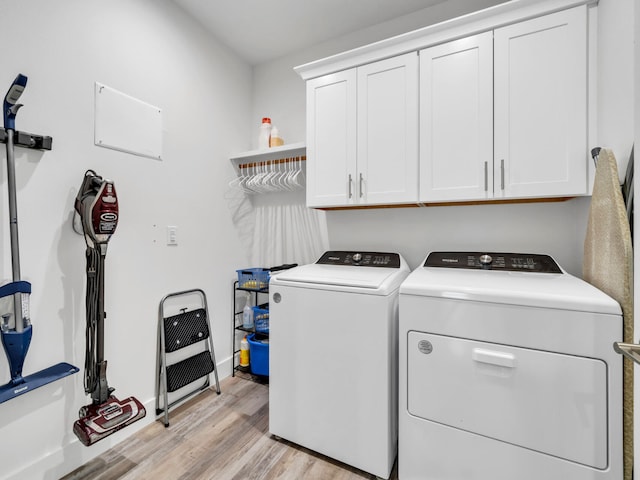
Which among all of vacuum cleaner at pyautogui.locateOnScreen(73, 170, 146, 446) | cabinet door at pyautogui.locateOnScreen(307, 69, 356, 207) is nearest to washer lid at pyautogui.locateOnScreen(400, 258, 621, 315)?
cabinet door at pyautogui.locateOnScreen(307, 69, 356, 207)

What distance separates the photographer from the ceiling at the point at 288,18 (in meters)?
2.09

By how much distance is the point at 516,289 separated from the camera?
125 centimetres

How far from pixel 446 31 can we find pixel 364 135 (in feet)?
2.29

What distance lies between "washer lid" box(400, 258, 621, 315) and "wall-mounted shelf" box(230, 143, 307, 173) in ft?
4.33

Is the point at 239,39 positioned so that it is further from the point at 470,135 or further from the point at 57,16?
the point at 470,135

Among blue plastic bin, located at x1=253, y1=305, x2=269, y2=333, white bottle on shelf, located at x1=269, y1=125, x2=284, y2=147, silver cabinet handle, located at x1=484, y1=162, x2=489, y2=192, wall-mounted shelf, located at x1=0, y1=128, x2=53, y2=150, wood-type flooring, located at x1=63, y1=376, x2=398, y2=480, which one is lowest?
wood-type flooring, located at x1=63, y1=376, x2=398, y2=480

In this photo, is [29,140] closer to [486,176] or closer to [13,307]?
[13,307]

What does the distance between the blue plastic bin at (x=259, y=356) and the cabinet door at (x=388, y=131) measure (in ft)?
4.50

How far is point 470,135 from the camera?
1681mm

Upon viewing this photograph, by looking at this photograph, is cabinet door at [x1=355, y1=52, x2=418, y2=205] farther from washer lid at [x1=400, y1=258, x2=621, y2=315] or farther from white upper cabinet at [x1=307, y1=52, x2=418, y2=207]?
washer lid at [x1=400, y1=258, x2=621, y2=315]

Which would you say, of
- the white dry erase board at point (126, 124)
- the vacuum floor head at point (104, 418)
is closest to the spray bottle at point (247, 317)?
the vacuum floor head at point (104, 418)

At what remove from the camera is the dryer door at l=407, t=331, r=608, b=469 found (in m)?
1.11

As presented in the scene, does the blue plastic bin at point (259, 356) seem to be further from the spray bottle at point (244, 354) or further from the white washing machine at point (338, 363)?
the white washing machine at point (338, 363)

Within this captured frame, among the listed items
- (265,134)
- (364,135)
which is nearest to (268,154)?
(265,134)
